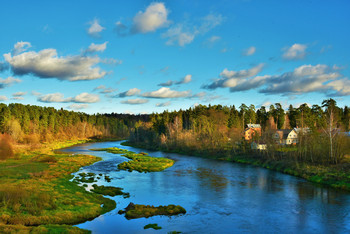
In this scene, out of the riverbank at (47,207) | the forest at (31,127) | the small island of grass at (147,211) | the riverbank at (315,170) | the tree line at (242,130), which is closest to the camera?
the riverbank at (47,207)

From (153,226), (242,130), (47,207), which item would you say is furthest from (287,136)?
(47,207)

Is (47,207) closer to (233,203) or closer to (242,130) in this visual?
(233,203)

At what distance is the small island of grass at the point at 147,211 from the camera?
96.5 ft

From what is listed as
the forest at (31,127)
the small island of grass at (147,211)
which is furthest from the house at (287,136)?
the forest at (31,127)

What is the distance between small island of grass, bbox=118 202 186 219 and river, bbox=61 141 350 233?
0.87 metres

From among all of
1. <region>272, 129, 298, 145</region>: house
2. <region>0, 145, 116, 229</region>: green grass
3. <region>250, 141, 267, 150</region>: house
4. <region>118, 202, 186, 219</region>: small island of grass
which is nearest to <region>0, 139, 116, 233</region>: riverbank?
<region>0, 145, 116, 229</region>: green grass

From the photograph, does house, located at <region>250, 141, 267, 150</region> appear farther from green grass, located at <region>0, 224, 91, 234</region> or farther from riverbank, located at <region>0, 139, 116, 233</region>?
green grass, located at <region>0, 224, 91, 234</region>

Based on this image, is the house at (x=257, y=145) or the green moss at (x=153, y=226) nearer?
the green moss at (x=153, y=226)

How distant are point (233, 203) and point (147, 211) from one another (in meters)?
11.7

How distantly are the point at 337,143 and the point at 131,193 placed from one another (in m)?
44.2

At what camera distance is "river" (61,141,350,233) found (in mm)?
26578

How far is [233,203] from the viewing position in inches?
1366

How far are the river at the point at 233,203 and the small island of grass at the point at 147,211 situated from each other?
87cm

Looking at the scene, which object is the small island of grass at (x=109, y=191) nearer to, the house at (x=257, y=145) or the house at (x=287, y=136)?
the house at (x=257, y=145)
